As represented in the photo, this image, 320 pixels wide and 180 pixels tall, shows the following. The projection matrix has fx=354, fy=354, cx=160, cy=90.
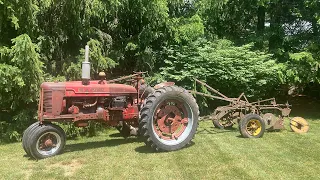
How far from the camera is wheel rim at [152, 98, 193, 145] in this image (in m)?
6.36

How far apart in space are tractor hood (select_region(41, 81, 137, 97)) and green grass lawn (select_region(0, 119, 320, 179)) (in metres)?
1.02

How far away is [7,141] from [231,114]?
4.97 meters

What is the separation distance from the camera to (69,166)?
209 inches

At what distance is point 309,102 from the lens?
48.1 ft

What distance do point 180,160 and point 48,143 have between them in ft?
7.16

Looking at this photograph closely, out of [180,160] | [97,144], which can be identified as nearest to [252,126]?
[180,160]

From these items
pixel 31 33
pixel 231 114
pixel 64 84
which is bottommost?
pixel 231 114

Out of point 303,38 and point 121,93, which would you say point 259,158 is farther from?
point 303,38

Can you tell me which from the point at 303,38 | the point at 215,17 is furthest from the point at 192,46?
the point at 303,38

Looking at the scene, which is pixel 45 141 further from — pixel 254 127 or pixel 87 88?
pixel 254 127

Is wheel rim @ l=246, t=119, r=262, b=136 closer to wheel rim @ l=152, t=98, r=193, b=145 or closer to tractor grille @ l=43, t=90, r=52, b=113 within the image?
wheel rim @ l=152, t=98, r=193, b=145

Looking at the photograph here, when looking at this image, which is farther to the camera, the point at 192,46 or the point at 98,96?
the point at 192,46

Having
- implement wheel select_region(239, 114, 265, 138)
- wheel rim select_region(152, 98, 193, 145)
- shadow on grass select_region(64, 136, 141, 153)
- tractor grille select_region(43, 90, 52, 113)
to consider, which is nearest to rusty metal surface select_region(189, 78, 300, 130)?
implement wheel select_region(239, 114, 265, 138)

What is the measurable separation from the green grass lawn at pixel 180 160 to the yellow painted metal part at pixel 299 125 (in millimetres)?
752
